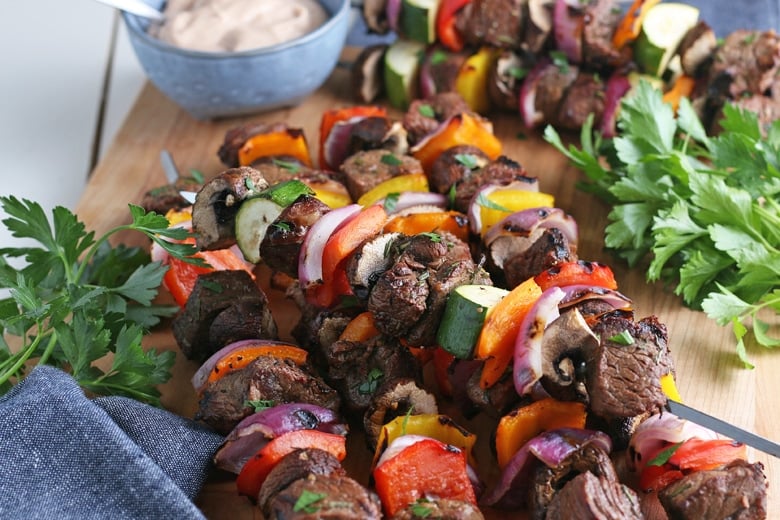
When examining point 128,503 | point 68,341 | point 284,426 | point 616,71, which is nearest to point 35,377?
point 68,341

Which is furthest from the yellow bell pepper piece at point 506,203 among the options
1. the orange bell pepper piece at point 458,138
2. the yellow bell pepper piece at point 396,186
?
the orange bell pepper piece at point 458,138

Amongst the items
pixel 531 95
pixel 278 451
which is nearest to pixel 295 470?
pixel 278 451

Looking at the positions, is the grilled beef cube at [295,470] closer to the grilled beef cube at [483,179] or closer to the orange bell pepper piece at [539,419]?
the orange bell pepper piece at [539,419]

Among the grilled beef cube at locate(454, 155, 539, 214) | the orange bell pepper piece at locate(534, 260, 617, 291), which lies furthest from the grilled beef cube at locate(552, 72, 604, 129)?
the orange bell pepper piece at locate(534, 260, 617, 291)

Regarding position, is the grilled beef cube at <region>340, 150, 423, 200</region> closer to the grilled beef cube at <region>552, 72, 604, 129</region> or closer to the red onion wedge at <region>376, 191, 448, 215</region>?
the red onion wedge at <region>376, 191, 448, 215</region>

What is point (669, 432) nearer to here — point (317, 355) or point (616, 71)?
point (317, 355)

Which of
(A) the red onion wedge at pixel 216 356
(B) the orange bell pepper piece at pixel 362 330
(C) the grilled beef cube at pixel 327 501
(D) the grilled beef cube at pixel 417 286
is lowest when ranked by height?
(A) the red onion wedge at pixel 216 356
